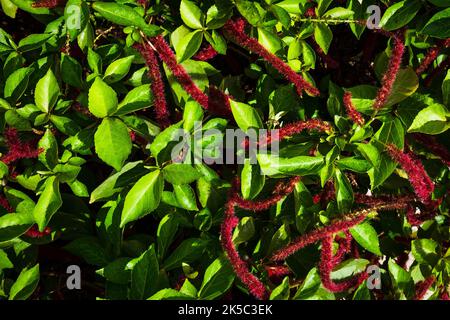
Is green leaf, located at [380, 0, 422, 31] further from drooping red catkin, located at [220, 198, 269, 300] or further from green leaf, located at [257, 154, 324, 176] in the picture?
drooping red catkin, located at [220, 198, 269, 300]

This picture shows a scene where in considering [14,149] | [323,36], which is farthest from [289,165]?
[14,149]

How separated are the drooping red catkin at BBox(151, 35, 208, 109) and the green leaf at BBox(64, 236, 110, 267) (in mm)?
464

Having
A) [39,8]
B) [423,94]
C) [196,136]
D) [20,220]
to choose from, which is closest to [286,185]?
[196,136]

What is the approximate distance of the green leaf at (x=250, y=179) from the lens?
1126mm

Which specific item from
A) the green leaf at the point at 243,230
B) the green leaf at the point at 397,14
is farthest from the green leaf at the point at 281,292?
the green leaf at the point at 397,14

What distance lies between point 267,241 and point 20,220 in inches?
23.5

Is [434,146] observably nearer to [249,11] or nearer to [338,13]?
[338,13]

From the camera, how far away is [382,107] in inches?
47.5

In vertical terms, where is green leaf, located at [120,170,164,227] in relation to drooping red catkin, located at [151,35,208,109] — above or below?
below

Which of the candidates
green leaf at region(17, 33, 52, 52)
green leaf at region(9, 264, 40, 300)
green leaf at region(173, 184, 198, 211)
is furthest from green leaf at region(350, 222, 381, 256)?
green leaf at region(17, 33, 52, 52)

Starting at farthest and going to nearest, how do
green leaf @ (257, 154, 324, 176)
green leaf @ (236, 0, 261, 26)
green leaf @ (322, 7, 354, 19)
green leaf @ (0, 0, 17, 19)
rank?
green leaf @ (0, 0, 17, 19) < green leaf @ (322, 7, 354, 19) < green leaf @ (236, 0, 261, 26) < green leaf @ (257, 154, 324, 176)

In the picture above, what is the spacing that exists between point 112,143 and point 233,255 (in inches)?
13.9

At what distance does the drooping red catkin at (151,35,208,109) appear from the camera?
3.81 ft
